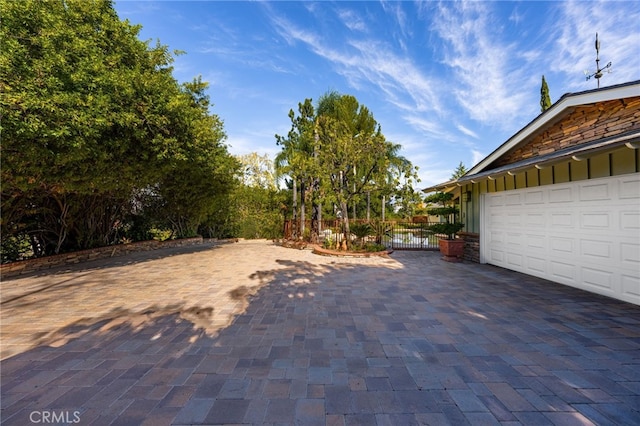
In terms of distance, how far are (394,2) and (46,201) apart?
38.6 feet

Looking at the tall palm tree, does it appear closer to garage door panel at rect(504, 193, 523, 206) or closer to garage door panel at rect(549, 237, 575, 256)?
garage door panel at rect(504, 193, 523, 206)

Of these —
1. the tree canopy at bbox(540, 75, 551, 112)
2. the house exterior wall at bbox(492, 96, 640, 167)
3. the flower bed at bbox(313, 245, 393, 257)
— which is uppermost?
the tree canopy at bbox(540, 75, 551, 112)

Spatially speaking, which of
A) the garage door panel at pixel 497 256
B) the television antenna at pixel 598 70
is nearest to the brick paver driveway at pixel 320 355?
the garage door panel at pixel 497 256

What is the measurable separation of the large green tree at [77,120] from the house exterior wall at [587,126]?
8.94 m

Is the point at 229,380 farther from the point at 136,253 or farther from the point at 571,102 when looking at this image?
the point at 136,253

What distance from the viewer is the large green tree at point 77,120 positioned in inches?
169

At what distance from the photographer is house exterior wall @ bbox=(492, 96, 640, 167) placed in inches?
166

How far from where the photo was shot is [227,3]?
7027mm

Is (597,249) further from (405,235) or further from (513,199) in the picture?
(405,235)

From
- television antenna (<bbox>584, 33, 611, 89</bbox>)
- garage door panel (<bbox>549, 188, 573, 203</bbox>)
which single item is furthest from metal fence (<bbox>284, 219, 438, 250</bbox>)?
television antenna (<bbox>584, 33, 611, 89</bbox>)

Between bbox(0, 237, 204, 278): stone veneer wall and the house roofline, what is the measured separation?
498 inches

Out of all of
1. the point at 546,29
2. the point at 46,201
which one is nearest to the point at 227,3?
Result: the point at 46,201

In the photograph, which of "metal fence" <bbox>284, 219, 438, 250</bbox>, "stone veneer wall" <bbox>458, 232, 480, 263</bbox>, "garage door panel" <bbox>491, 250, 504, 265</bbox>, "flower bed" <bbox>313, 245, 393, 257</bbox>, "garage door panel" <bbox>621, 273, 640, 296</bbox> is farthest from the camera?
"metal fence" <bbox>284, 219, 438, 250</bbox>

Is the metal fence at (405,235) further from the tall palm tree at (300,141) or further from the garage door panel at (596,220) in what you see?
the garage door panel at (596,220)
